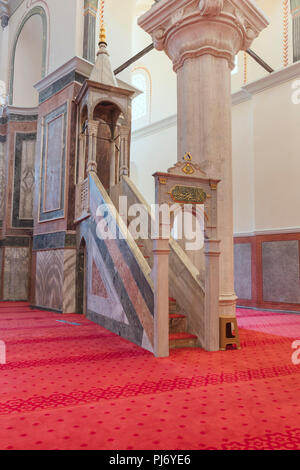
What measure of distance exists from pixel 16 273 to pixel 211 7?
7055 millimetres

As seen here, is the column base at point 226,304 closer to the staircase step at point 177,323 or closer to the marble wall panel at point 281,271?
the staircase step at point 177,323

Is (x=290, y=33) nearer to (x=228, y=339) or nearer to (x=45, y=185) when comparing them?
(x=45, y=185)

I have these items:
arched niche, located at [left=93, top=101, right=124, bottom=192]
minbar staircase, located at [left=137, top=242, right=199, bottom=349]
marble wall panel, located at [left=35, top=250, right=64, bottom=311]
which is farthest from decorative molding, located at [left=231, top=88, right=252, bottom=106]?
minbar staircase, located at [left=137, top=242, right=199, bottom=349]

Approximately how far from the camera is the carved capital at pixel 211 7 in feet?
16.8

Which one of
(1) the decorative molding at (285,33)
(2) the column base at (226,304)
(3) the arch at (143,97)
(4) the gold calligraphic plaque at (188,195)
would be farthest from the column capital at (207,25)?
(3) the arch at (143,97)

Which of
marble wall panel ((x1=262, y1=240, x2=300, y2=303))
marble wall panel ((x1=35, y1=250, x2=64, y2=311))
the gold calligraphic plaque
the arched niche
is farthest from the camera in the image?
marble wall panel ((x1=262, y1=240, x2=300, y2=303))

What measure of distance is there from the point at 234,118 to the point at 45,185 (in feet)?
15.8

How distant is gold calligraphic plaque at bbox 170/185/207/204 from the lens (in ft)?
13.6

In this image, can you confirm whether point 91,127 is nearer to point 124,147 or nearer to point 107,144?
point 124,147

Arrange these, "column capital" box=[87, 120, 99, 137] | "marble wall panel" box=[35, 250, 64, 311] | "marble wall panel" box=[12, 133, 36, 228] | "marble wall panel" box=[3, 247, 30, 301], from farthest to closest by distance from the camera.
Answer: "marble wall panel" box=[12, 133, 36, 228]
"marble wall panel" box=[3, 247, 30, 301]
"marble wall panel" box=[35, 250, 64, 311]
"column capital" box=[87, 120, 99, 137]

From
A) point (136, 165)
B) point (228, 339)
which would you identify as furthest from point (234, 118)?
point (228, 339)

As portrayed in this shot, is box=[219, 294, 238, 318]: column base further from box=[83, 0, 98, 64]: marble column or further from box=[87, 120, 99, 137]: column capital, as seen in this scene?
box=[83, 0, 98, 64]: marble column

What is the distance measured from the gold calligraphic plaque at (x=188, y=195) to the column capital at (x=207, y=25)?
91.4 inches

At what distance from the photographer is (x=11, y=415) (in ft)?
7.58
